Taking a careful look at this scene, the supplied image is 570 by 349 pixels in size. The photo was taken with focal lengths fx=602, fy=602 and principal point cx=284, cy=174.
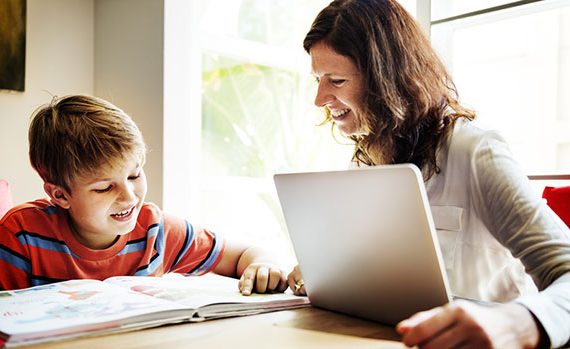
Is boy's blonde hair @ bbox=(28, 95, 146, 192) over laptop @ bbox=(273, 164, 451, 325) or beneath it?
over

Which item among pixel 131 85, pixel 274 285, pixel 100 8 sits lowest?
pixel 274 285

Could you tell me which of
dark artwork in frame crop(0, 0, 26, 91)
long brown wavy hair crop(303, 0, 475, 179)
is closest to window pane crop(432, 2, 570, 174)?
long brown wavy hair crop(303, 0, 475, 179)

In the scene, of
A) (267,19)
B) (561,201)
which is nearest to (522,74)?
(561,201)

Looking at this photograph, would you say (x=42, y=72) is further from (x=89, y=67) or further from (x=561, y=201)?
(x=561, y=201)

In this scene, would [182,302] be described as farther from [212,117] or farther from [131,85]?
[212,117]

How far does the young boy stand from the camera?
1.27 metres

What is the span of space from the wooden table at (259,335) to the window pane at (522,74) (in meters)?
1.08

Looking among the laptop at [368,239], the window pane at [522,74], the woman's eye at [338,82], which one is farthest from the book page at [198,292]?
the window pane at [522,74]

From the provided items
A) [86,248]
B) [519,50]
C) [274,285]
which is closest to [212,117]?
[519,50]

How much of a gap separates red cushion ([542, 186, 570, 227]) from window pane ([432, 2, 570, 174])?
46 centimetres

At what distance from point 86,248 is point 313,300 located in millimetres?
583

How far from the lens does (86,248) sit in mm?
1312

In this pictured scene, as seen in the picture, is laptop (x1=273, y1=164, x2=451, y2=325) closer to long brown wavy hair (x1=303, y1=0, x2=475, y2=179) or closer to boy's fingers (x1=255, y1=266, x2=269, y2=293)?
boy's fingers (x1=255, y1=266, x2=269, y2=293)

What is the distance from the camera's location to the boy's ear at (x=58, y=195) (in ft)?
4.33
